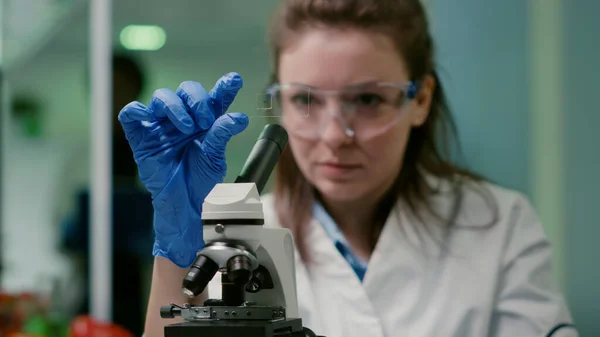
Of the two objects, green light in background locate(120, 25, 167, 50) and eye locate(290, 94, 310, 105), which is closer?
eye locate(290, 94, 310, 105)

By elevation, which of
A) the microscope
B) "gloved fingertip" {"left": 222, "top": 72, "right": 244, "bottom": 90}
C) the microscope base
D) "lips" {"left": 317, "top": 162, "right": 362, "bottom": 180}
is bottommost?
the microscope base

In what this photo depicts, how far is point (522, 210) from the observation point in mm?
1578

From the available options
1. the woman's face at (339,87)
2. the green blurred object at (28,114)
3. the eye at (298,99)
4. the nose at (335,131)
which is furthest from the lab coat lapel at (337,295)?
the green blurred object at (28,114)

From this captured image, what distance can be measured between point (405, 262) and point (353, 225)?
16 cm

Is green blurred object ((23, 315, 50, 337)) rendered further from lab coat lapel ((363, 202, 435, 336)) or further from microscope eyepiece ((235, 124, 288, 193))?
microscope eyepiece ((235, 124, 288, 193))

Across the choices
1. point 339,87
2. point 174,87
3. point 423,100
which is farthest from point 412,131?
point 174,87

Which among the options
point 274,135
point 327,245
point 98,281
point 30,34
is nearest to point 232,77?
point 274,135

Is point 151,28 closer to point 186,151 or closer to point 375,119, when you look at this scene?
point 375,119

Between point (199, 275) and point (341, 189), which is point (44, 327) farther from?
point (199, 275)

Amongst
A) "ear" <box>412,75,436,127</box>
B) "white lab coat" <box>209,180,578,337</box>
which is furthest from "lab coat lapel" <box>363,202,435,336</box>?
"ear" <box>412,75,436,127</box>

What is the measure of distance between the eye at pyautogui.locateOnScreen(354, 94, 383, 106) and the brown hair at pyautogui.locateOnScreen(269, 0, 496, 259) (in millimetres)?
150

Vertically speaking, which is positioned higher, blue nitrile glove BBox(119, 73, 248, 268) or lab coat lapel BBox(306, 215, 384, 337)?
blue nitrile glove BBox(119, 73, 248, 268)

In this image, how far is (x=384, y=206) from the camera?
5.21 ft

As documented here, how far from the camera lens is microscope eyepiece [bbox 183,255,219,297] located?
0.79m
